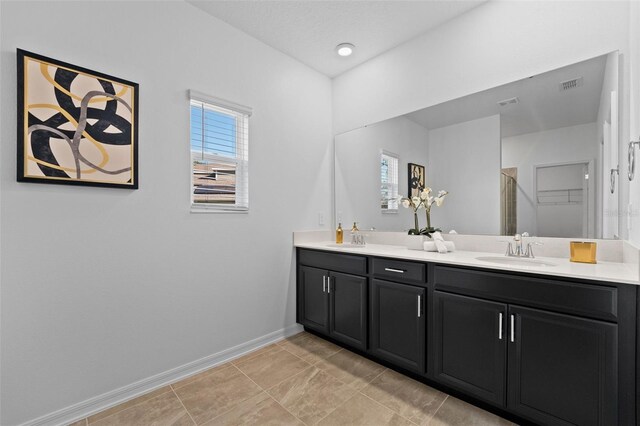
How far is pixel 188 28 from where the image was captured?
221 cm

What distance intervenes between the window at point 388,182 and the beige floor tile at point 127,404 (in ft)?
7.42

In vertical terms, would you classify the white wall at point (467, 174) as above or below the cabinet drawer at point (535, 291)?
above

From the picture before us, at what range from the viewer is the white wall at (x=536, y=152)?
1.88m

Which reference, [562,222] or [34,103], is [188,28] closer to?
[34,103]

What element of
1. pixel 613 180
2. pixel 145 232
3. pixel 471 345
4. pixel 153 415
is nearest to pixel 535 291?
pixel 471 345

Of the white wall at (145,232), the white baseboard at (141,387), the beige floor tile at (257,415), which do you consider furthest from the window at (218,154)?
the beige floor tile at (257,415)

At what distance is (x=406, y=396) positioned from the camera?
6.21 feet

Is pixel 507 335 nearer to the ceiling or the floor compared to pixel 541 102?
nearer to the floor

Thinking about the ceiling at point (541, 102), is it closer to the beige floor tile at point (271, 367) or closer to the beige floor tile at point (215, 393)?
the beige floor tile at point (271, 367)

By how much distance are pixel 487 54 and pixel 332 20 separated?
1.20 m

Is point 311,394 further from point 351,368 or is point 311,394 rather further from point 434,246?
point 434,246

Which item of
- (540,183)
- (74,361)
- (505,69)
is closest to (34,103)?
(74,361)

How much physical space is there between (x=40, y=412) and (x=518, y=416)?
2.56 meters

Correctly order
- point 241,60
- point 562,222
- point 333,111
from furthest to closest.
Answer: point 333,111, point 241,60, point 562,222
